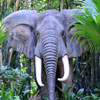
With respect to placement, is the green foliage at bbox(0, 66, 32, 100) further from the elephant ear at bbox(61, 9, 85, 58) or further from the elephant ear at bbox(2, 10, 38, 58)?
the elephant ear at bbox(61, 9, 85, 58)

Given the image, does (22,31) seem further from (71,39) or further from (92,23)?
(92,23)

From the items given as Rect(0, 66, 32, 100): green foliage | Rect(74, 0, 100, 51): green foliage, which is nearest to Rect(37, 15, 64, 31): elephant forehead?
Rect(74, 0, 100, 51): green foliage

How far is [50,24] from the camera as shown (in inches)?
235

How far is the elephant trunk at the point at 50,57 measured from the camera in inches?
215

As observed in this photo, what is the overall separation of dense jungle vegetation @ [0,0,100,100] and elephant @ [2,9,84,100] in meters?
0.28

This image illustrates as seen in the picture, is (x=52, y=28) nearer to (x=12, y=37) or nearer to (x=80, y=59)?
(x=12, y=37)

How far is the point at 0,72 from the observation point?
6148 mm

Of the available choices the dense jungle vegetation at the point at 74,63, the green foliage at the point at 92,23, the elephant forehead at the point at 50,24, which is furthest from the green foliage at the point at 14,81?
the green foliage at the point at 92,23

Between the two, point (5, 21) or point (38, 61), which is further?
point (5, 21)

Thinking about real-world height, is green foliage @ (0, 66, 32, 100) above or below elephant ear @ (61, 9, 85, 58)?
below

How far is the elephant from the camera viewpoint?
564cm

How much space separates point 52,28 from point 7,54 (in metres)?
2.73

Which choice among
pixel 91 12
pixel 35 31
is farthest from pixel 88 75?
pixel 91 12

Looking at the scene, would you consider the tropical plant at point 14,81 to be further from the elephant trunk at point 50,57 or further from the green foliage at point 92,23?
the green foliage at point 92,23
